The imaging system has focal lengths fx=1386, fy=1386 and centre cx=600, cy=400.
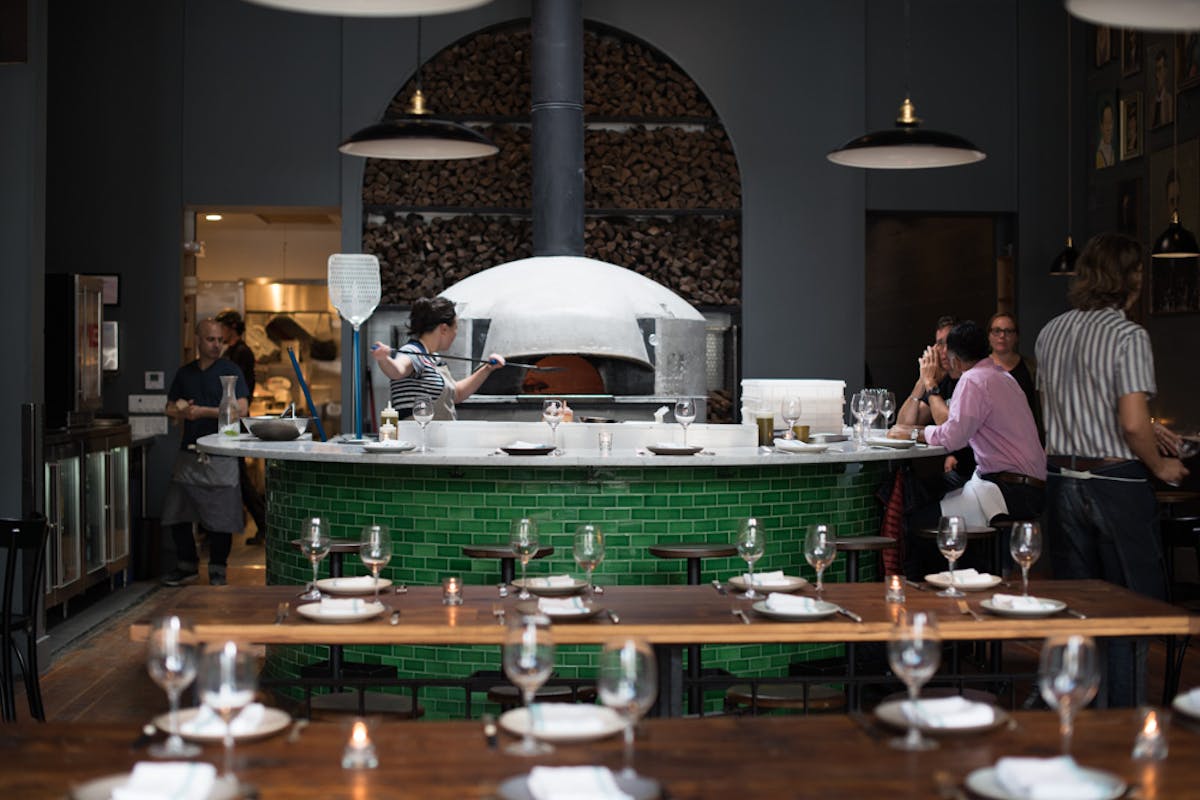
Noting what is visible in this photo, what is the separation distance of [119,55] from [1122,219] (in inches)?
255

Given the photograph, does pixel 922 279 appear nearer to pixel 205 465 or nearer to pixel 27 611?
pixel 205 465

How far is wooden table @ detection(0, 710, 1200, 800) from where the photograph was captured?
1.99m

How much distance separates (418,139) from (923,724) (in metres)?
4.06

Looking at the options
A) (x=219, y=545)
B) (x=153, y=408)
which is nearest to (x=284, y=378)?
(x=153, y=408)

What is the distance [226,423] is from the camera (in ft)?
19.4

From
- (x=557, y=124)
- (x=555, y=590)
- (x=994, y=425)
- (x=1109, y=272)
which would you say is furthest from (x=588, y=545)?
(x=557, y=124)

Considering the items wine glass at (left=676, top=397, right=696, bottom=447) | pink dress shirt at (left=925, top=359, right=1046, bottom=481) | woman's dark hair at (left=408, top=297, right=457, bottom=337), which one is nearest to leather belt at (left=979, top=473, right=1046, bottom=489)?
pink dress shirt at (left=925, top=359, right=1046, bottom=481)

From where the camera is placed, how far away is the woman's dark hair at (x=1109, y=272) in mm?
A: 4223

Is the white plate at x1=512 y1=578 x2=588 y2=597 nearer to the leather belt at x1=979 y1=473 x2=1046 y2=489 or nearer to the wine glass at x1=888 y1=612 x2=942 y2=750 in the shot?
the wine glass at x1=888 y1=612 x2=942 y2=750

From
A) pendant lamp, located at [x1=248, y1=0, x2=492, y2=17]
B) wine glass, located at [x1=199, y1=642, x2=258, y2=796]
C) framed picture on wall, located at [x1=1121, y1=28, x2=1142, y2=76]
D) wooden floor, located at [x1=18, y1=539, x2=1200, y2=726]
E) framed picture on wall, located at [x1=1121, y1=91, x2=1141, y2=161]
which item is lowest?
wooden floor, located at [x1=18, y1=539, x2=1200, y2=726]

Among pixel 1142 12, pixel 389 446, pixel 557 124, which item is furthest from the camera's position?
pixel 557 124

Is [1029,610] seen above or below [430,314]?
below

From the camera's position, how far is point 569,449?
5.29 m

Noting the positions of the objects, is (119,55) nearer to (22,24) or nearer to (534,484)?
(22,24)
